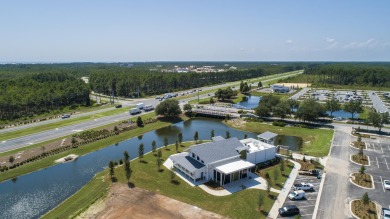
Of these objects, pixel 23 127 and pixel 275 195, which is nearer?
pixel 275 195

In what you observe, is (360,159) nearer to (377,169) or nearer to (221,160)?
(377,169)

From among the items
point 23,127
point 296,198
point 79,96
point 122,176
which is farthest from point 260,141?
point 79,96

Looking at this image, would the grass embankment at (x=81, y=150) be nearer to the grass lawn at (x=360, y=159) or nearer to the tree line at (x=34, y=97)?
the tree line at (x=34, y=97)

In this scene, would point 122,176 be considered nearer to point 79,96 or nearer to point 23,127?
point 23,127

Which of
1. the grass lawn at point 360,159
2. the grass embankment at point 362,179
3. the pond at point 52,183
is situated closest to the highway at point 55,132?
the pond at point 52,183

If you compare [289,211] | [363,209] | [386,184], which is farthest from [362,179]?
[289,211]

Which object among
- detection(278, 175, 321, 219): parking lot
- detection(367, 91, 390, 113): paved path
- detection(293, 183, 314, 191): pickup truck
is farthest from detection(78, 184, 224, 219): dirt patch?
detection(367, 91, 390, 113): paved path
